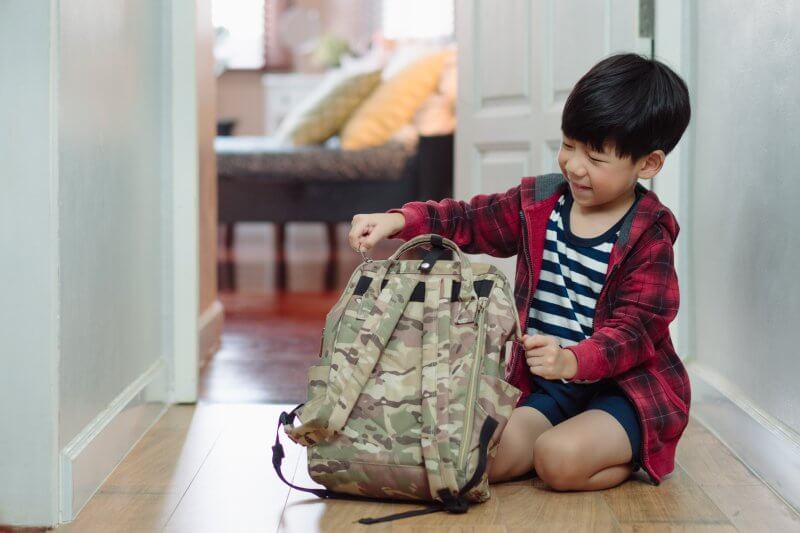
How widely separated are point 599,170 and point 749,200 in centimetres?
42

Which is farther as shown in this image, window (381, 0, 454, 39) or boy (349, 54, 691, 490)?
window (381, 0, 454, 39)

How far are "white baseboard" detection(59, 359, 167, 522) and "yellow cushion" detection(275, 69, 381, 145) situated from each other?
2.66m

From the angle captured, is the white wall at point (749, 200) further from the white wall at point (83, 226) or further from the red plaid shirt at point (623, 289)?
the white wall at point (83, 226)

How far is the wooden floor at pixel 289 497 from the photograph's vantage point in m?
1.50

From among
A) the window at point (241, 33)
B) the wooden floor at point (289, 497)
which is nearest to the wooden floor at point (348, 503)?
the wooden floor at point (289, 497)

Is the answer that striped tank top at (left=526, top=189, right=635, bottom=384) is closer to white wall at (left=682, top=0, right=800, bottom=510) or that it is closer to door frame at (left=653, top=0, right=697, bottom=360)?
white wall at (left=682, top=0, right=800, bottom=510)

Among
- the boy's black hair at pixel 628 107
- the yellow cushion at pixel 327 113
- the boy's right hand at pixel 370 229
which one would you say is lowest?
the boy's right hand at pixel 370 229

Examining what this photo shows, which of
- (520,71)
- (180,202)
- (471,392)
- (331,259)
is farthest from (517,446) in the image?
(331,259)

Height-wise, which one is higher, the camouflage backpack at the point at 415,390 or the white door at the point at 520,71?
the white door at the point at 520,71

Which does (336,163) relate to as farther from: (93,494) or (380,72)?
(93,494)

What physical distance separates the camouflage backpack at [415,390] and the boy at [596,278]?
0.28 feet

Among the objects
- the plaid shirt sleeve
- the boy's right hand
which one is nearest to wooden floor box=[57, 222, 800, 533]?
the plaid shirt sleeve

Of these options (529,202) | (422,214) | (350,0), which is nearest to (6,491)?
(422,214)

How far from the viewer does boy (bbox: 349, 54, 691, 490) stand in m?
1.60
